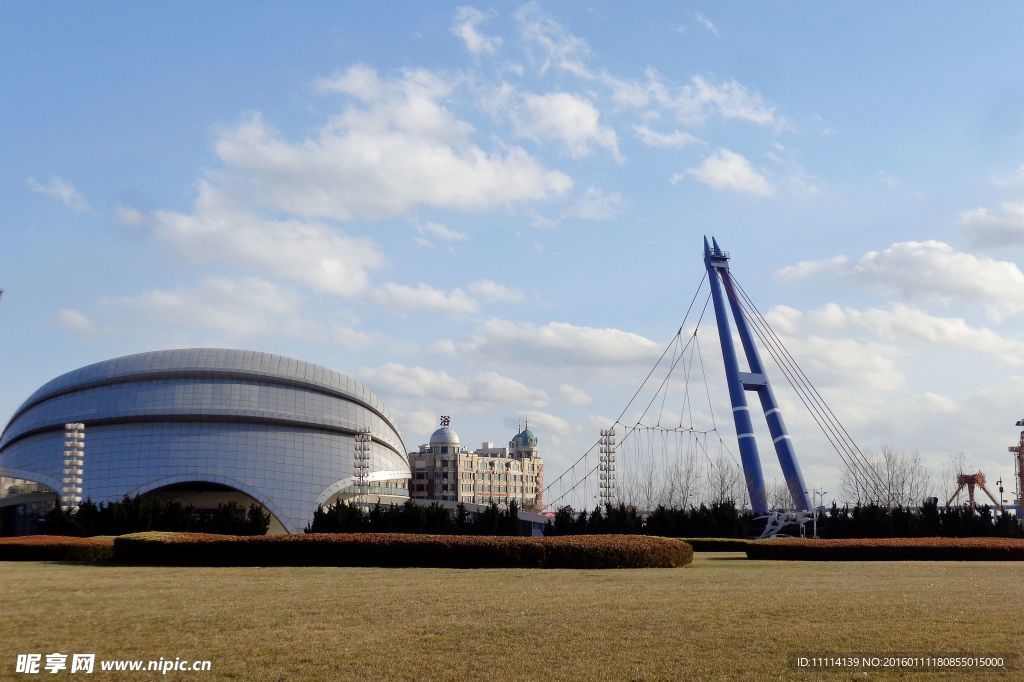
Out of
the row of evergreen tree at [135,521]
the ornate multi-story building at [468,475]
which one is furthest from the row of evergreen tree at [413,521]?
the ornate multi-story building at [468,475]

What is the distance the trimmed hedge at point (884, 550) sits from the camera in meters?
Result: 29.1

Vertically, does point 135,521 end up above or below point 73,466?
below

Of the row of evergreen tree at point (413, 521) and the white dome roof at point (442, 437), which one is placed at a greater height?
the white dome roof at point (442, 437)

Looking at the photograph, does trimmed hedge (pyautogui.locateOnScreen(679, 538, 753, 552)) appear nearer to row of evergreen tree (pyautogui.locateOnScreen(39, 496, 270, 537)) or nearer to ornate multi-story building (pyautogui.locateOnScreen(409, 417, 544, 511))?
row of evergreen tree (pyautogui.locateOnScreen(39, 496, 270, 537))

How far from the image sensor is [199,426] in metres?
67.2

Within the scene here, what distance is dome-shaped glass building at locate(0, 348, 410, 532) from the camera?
65.4 meters

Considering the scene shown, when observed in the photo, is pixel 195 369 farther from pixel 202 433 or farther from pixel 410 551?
pixel 410 551

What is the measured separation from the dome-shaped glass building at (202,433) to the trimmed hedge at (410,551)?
3909cm

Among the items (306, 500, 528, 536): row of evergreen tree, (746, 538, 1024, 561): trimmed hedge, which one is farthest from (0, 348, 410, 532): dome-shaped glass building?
(746, 538, 1024, 561): trimmed hedge

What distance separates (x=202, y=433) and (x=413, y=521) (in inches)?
1011

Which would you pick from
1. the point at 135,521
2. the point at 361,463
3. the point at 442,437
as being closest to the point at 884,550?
the point at 135,521

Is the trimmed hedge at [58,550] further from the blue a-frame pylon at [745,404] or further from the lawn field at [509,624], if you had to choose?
the blue a-frame pylon at [745,404]

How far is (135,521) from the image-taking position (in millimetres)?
42281

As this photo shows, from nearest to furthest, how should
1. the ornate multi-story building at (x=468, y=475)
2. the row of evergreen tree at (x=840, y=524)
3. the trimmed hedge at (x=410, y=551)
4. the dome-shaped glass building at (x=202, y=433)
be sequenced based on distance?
the trimmed hedge at (x=410, y=551) < the row of evergreen tree at (x=840, y=524) < the dome-shaped glass building at (x=202, y=433) < the ornate multi-story building at (x=468, y=475)
